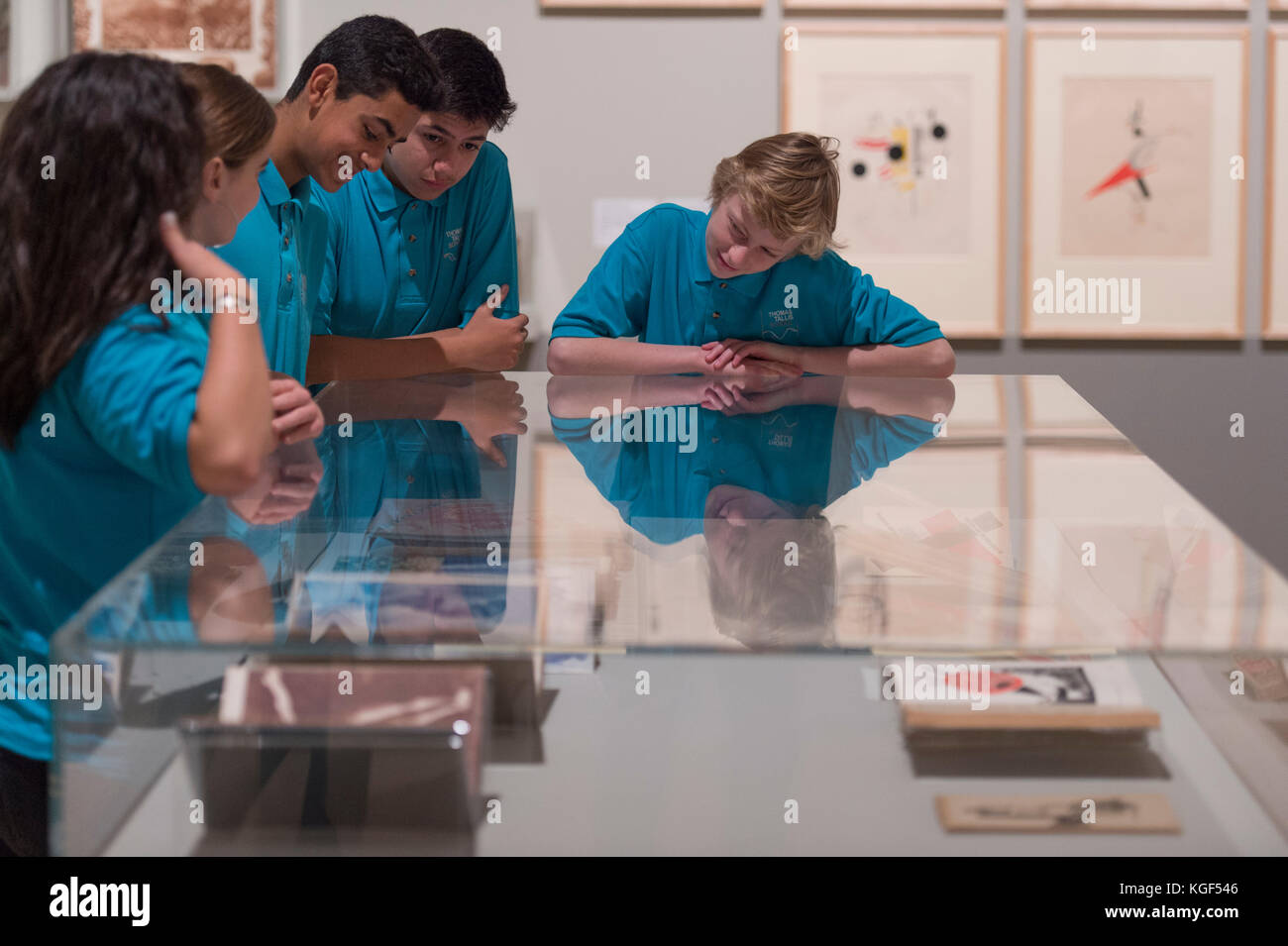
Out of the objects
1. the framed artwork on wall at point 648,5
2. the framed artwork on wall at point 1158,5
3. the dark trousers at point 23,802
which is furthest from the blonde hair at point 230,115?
the framed artwork on wall at point 1158,5

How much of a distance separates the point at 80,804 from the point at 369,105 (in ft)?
5.36

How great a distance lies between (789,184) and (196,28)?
2.48 meters

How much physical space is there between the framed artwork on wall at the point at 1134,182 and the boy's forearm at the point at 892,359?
1.61 meters

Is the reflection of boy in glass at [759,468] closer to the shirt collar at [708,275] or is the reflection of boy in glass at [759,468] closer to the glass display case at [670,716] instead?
the glass display case at [670,716]

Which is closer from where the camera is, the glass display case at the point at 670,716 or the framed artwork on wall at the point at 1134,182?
the glass display case at the point at 670,716

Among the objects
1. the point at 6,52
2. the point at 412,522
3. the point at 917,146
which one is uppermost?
the point at 6,52

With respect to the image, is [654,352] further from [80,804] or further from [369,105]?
[80,804]

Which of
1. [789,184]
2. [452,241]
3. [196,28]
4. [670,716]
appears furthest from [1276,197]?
[670,716]

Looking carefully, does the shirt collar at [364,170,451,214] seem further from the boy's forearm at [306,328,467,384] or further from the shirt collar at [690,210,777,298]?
the shirt collar at [690,210,777,298]

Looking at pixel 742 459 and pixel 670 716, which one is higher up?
pixel 742 459

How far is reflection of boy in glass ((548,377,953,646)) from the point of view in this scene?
1.13m

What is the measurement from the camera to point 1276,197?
431cm

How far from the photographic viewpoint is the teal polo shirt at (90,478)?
1241 mm

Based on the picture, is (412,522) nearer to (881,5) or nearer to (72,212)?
(72,212)
